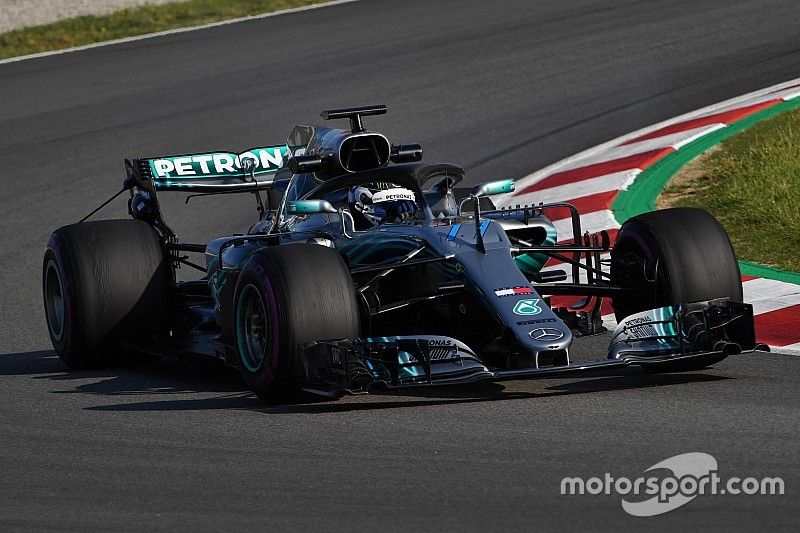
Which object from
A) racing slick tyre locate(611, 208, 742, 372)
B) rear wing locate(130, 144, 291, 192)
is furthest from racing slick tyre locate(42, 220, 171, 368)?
racing slick tyre locate(611, 208, 742, 372)

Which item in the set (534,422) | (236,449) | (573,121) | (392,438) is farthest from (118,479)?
(573,121)

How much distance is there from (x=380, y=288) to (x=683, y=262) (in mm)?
1527

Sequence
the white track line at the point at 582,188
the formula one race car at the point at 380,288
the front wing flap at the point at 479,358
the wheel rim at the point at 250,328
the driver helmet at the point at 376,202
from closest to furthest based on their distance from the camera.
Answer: the front wing flap at the point at 479,358
the formula one race car at the point at 380,288
the wheel rim at the point at 250,328
the driver helmet at the point at 376,202
the white track line at the point at 582,188

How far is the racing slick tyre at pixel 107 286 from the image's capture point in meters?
8.36

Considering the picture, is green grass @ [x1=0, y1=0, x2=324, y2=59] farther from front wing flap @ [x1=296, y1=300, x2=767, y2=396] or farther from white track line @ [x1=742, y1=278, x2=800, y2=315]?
front wing flap @ [x1=296, y1=300, x2=767, y2=396]

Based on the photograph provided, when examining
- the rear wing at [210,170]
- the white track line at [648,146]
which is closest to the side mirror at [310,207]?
the rear wing at [210,170]

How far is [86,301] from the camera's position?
27.4ft

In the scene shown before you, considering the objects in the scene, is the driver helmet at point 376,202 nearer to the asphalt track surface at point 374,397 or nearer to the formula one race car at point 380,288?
the formula one race car at point 380,288

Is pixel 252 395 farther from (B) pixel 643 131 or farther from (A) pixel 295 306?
(B) pixel 643 131

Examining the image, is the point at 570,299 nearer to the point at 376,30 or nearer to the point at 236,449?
the point at 236,449

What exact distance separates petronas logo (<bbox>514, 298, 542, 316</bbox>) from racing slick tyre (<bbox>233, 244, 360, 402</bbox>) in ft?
2.40

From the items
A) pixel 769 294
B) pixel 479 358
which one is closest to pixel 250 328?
pixel 479 358

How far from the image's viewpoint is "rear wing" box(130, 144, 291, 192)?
943cm

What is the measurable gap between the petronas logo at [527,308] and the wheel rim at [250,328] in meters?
1.23
